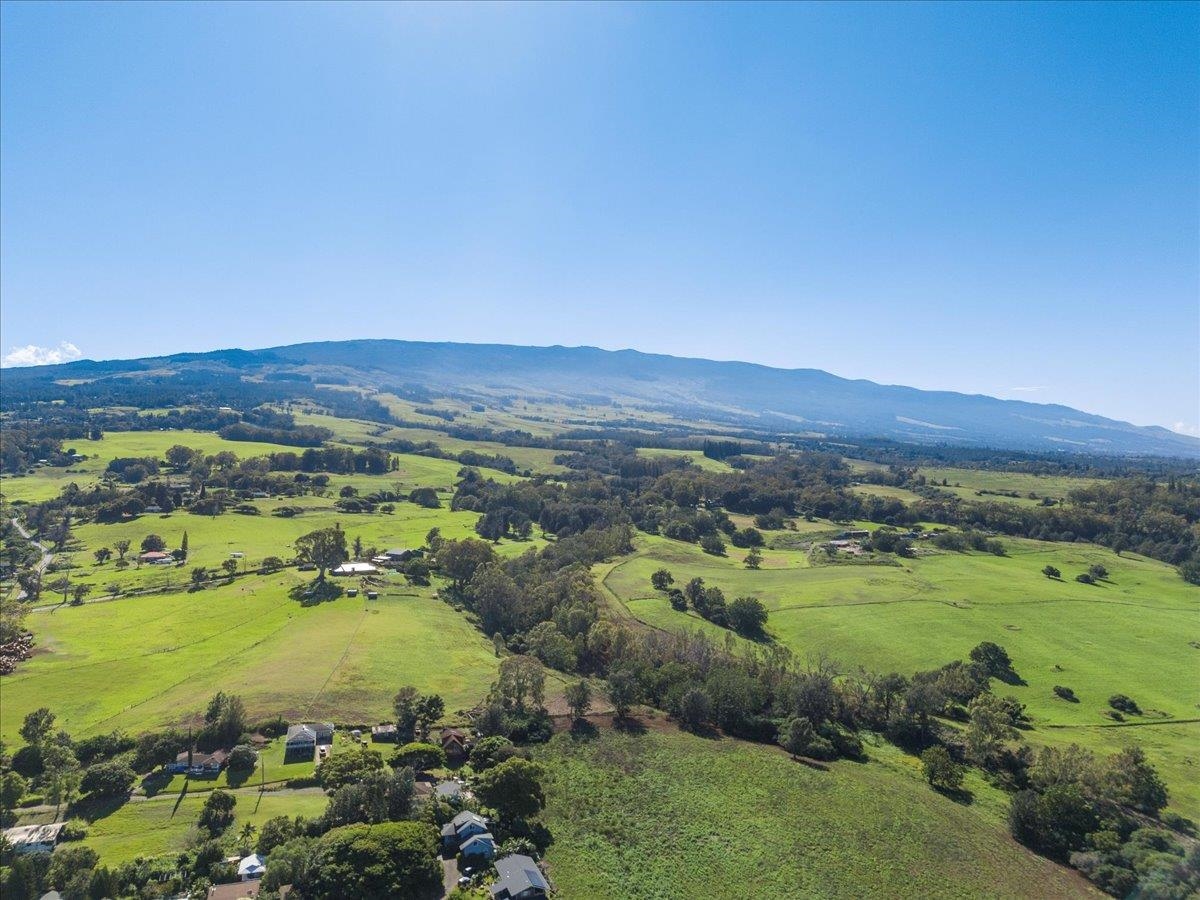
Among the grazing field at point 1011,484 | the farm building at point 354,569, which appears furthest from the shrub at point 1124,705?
the grazing field at point 1011,484

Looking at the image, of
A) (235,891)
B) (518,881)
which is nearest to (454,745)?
(518,881)

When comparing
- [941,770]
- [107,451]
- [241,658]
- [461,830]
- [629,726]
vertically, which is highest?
[941,770]

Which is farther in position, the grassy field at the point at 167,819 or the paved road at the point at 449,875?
the grassy field at the point at 167,819

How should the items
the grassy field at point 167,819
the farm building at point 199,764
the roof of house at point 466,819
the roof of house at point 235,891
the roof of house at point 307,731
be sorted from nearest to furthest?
the roof of house at point 235,891
the grassy field at point 167,819
the roof of house at point 466,819
the farm building at point 199,764
the roof of house at point 307,731

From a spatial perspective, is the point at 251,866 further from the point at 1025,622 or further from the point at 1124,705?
the point at 1025,622

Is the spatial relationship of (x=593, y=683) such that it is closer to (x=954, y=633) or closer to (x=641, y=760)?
(x=641, y=760)

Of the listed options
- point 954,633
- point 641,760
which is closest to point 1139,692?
point 954,633

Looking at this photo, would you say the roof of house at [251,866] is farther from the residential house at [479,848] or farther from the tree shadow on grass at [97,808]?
the tree shadow on grass at [97,808]
